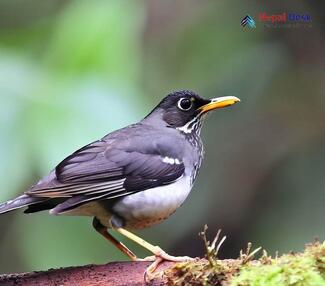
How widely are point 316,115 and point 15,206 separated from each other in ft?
11.0

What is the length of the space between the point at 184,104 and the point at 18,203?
1437 millimetres

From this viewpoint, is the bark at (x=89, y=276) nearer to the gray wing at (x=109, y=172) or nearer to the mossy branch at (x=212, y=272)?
the mossy branch at (x=212, y=272)

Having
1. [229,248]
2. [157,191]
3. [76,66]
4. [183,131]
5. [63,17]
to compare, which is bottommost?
[229,248]

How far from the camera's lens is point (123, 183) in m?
4.81

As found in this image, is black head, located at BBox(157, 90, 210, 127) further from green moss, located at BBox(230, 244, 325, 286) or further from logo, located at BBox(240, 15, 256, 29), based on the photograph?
green moss, located at BBox(230, 244, 325, 286)

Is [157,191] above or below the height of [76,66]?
below

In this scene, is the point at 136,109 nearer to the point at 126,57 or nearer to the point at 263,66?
the point at 126,57

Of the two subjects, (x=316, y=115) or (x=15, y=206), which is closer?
(x=15, y=206)

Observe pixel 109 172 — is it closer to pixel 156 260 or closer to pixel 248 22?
pixel 156 260

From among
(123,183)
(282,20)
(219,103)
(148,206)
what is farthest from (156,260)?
(282,20)

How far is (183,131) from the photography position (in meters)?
5.50

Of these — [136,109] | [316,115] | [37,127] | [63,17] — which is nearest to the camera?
[37,127]

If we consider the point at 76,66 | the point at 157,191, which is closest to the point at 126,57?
the point at 76,66

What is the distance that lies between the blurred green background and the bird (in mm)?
157
